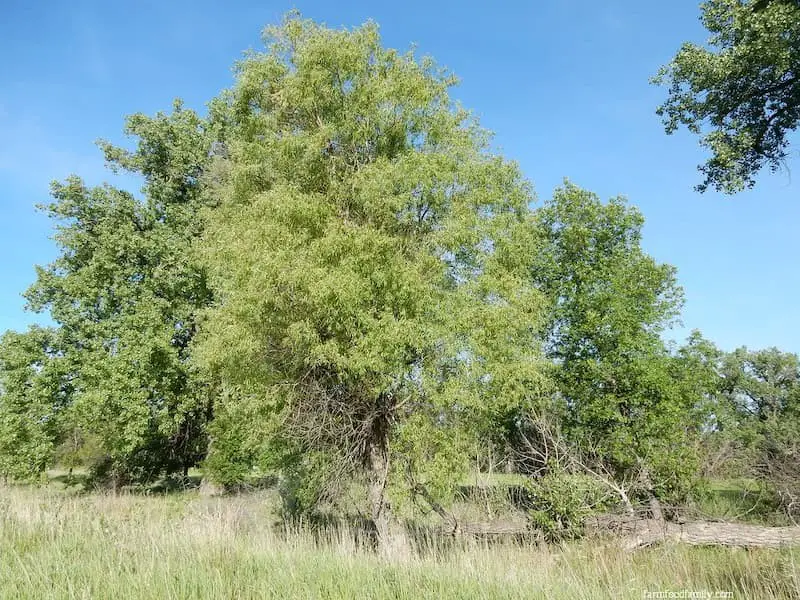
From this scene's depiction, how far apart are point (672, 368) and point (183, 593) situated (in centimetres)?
1043

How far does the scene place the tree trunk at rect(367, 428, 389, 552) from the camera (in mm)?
9227

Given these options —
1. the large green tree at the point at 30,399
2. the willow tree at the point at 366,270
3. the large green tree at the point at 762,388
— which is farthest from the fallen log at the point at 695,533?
the large green tree at the point at 762,388

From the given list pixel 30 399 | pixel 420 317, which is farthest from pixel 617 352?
pixel 30 399

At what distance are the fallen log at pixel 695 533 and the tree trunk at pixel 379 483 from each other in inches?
167

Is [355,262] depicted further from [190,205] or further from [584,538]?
[190,205]

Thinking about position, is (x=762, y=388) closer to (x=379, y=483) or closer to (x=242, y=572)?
(x=379, y=483)

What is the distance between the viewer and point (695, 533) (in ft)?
30.4

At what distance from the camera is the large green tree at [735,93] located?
309 inches

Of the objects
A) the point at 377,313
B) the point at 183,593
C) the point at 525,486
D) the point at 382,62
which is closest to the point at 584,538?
the point at 525,486

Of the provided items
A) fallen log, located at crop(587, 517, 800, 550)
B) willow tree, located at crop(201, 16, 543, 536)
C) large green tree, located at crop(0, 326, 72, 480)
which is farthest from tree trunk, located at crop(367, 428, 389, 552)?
large green tree, located at crop(0, 326, 72, 480)

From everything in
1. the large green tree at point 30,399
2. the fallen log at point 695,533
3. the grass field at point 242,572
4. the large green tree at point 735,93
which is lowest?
the fallen log at point 695,533

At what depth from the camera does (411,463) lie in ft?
29.2

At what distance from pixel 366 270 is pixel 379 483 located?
14.3 feet

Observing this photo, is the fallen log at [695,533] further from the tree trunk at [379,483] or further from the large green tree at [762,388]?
the large green tree at [762,388]
